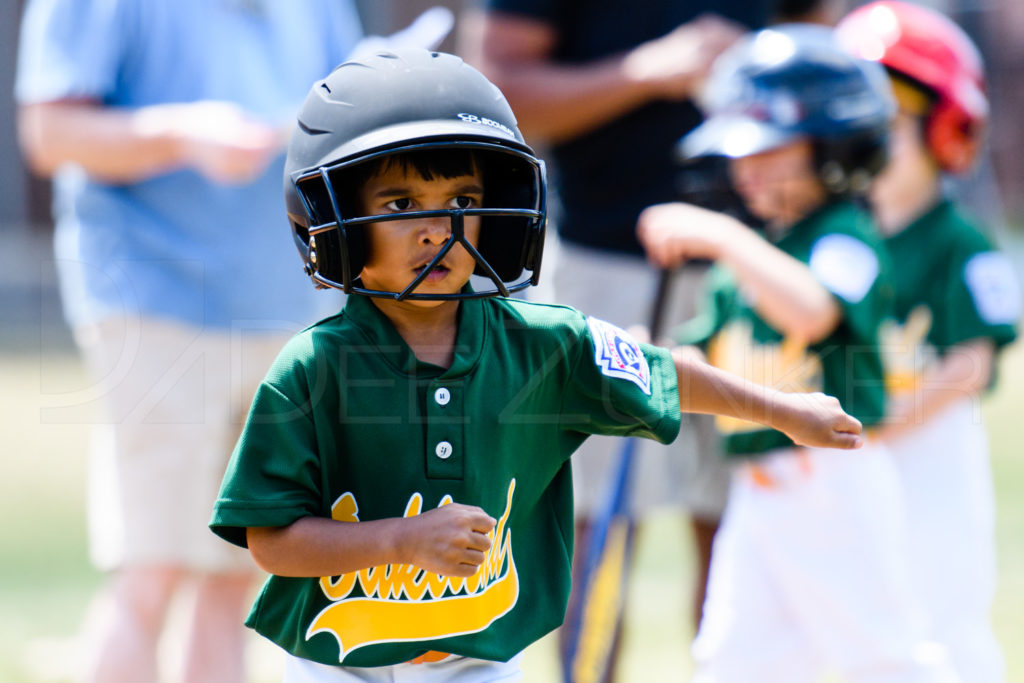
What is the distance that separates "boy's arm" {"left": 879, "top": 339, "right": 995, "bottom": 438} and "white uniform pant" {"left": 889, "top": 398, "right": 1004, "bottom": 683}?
1.5 inches

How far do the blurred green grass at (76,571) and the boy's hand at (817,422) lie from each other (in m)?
1.83

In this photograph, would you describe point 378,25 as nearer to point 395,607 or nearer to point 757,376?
point 757,376

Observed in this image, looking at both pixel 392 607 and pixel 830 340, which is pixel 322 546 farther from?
pixel 830 340

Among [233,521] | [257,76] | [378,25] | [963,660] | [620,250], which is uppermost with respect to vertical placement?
[378,25]

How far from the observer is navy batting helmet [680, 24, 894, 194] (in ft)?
9.89

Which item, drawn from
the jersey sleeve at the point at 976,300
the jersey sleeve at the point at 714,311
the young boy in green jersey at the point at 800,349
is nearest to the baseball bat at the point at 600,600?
the jersey sleeve at the point at 714,311

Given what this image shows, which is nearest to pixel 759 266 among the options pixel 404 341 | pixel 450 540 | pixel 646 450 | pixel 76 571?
pixel 646 450

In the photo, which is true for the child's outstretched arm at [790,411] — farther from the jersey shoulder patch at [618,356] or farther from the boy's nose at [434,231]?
the boy's nose at [434,231]

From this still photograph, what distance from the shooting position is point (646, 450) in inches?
130

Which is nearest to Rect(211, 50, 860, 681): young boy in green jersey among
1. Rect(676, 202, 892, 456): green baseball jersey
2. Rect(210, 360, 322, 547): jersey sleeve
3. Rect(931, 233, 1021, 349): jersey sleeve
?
Rect(210, 360, 322, 547): jersey sleeve

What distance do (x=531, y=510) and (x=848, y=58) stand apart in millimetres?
1676

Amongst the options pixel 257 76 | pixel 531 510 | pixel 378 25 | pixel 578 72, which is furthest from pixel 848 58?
pixel 378 25

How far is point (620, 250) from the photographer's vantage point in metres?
3.36

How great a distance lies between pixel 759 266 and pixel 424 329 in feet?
3.80
